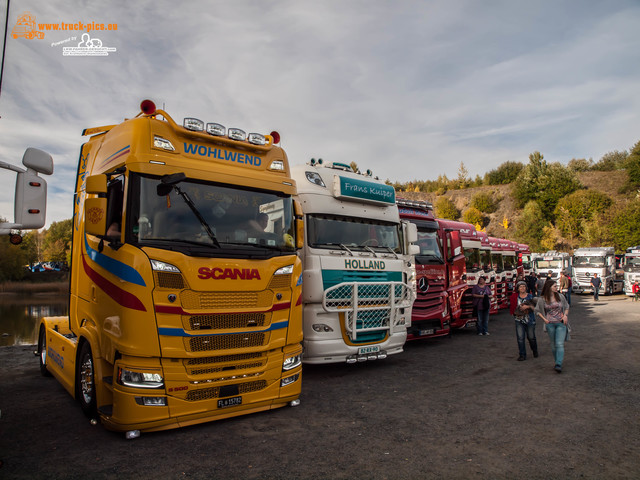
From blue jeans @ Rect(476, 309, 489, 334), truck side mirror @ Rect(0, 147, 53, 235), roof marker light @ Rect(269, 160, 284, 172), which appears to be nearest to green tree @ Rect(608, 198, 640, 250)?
blue jeans @ Rect(476, 309, 489, 334)

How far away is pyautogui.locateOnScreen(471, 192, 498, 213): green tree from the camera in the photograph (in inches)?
2653

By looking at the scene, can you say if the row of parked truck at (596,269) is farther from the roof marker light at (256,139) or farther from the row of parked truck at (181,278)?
the roof marker light at (256,139)

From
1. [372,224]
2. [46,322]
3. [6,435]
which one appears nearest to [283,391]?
[6,435]

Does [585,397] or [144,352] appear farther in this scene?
[585,397]

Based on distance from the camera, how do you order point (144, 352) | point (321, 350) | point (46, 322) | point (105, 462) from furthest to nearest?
point (46, 322) < point (321, 350) < point (144, 352) < point (105, 462)

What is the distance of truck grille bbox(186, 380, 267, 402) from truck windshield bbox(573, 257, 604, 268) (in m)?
31.2

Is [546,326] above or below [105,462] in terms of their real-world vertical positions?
above

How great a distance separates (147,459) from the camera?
438cm

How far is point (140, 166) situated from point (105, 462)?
10.5 feet

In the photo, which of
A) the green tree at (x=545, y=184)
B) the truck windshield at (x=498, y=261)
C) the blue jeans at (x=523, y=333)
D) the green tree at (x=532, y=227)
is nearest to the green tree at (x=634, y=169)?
the green tree at (x=545, y=184)

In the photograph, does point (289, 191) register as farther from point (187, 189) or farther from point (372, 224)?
point (372, 224)

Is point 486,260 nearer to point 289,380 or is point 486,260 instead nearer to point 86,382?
point 289,380

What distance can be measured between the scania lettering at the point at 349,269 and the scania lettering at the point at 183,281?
1.37m

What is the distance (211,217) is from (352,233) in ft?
12.0
